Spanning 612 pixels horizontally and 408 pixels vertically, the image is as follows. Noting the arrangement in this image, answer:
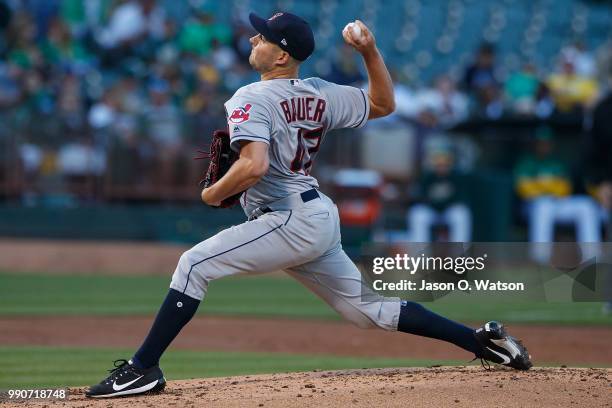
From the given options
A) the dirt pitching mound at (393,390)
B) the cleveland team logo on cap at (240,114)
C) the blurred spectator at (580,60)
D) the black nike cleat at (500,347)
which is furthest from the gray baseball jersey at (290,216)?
the blurred spectator at (580,60)

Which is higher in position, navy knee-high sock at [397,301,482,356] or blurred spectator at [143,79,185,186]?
blurred spectator at [143,79,185,186]

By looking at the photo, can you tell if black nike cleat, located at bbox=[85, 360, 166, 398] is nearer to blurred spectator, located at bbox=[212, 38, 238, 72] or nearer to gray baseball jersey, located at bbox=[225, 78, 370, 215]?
gray baseball jersey, located at bbox=[225, 78, 370, 215]

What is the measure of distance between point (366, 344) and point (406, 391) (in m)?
3.84

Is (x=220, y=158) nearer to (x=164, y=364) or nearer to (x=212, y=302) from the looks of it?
(x=164, y=364)

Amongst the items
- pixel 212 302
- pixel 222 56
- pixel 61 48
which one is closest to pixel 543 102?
pixel 222 56

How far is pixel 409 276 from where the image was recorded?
5.16 m

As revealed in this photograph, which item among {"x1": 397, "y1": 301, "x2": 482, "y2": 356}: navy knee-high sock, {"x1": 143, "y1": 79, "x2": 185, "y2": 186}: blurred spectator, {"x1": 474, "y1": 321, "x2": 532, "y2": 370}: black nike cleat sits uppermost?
{"x1": 143, "y1": 79, "x2": 185, "y2": 186}: blurred spectator

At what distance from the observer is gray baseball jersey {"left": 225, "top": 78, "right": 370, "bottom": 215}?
4.51 metres

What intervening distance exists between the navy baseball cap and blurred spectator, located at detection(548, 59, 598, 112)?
37.5ft

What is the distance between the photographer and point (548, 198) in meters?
14.3

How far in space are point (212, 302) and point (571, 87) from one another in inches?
289

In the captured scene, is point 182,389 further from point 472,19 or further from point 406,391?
point 472,19

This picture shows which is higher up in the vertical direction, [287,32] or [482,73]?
[482,73]

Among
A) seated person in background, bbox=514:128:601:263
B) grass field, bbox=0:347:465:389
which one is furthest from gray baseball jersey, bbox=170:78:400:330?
seated person in background, bbox=514:128:601:263
